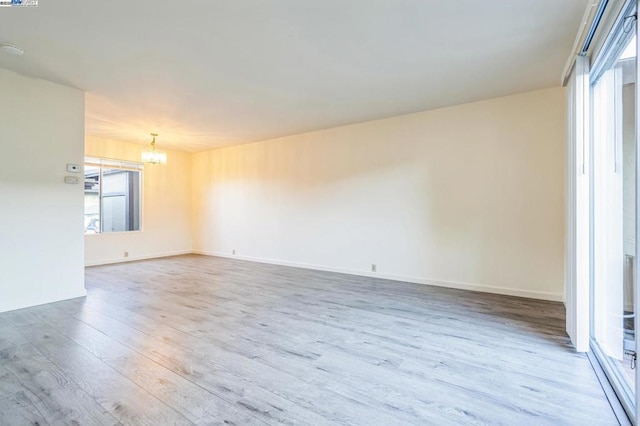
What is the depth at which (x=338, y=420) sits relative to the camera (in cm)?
170

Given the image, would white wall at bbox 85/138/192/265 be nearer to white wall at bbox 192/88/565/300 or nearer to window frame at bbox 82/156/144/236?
window frame at bbox 82/156/144/236

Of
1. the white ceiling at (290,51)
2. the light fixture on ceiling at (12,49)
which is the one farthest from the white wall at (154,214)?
the light fixture on ceiling at (12,49)

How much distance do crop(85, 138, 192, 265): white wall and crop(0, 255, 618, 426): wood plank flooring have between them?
2.88 meters

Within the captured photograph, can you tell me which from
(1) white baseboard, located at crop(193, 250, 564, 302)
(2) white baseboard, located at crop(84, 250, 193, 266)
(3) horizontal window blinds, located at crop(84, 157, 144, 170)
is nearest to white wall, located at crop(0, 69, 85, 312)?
(2) white baseboard, located at crop(84, 250, 193, 266)

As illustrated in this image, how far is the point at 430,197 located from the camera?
4.73 metres

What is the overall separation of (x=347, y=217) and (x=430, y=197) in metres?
1.52

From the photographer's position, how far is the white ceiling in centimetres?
237

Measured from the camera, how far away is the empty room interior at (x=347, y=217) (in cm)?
199

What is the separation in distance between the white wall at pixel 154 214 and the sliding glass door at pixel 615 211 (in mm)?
7983

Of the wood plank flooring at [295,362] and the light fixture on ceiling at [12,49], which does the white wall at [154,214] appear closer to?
the wood plank flooring at [295,362]

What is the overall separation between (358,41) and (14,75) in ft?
12.9

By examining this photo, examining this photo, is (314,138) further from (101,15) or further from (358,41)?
(101,15)

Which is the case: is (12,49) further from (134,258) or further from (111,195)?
(134,258)

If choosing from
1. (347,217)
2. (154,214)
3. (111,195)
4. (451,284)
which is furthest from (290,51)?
(154,214)
